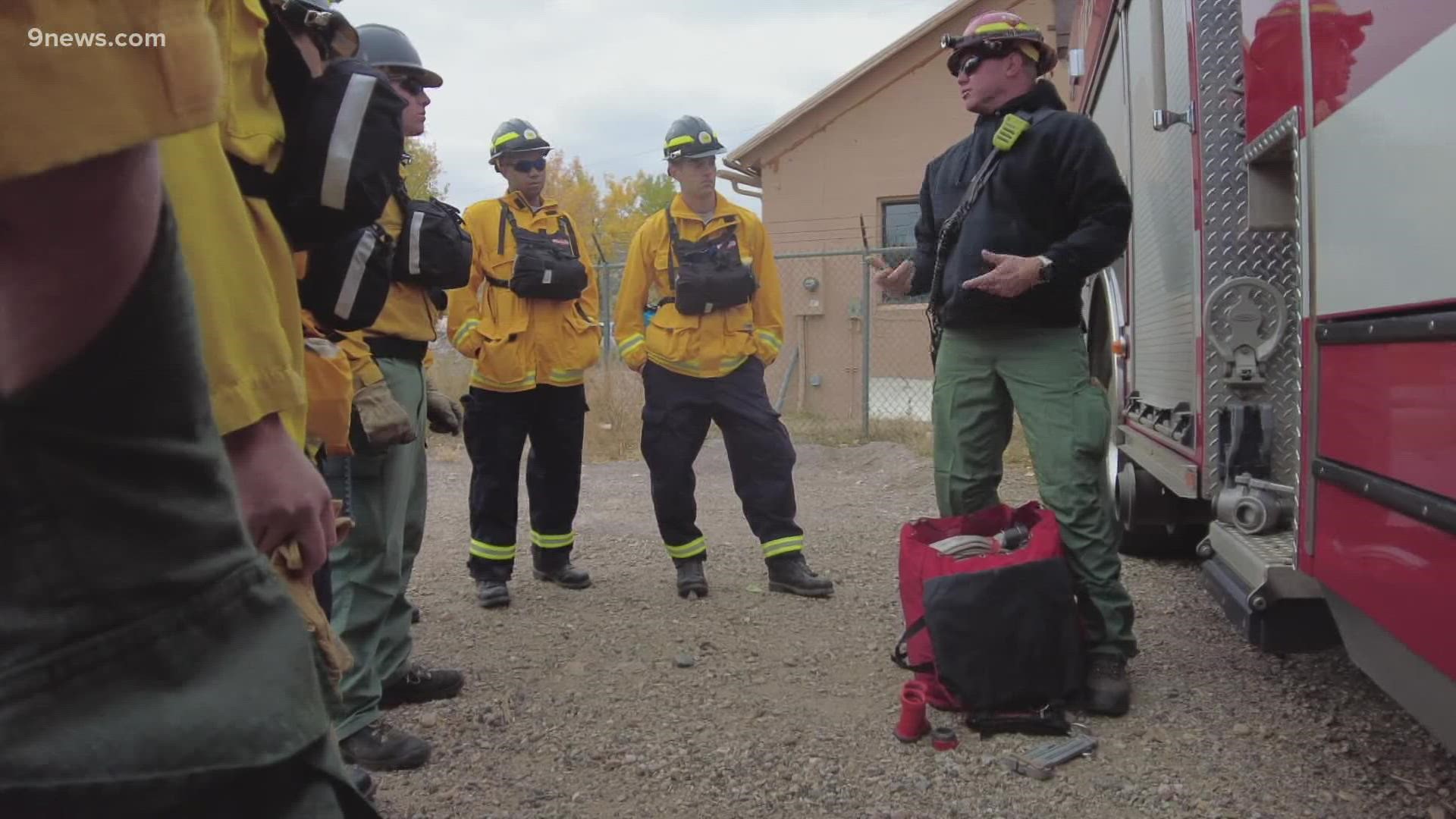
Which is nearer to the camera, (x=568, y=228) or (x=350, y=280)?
(x=350, y=280)

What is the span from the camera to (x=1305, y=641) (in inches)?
103

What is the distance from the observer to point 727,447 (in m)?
4.80

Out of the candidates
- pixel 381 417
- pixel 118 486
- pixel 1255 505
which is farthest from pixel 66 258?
pixel 1255 505

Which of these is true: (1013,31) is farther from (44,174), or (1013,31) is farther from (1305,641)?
(44,174)

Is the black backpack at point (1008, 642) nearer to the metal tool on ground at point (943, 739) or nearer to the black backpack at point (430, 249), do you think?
the metal tool on ground at point (943, 739)

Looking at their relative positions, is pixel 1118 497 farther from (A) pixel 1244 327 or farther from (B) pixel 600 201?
(B) pixel 600 201

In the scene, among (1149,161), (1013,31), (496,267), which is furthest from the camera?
(496,267)

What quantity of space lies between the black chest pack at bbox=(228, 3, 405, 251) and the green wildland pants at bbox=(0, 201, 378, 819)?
0.74 metres

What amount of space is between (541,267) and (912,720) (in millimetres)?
2655

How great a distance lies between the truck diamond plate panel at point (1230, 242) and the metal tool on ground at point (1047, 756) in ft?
2.93

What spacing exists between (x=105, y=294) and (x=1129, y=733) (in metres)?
2.98

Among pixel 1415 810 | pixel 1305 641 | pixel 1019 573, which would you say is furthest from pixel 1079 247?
pixel 1415 810

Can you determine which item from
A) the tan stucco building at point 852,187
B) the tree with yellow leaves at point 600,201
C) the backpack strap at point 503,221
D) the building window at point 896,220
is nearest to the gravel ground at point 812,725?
the backpack strap at point 503,221

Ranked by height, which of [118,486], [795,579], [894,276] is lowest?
[795,579]
